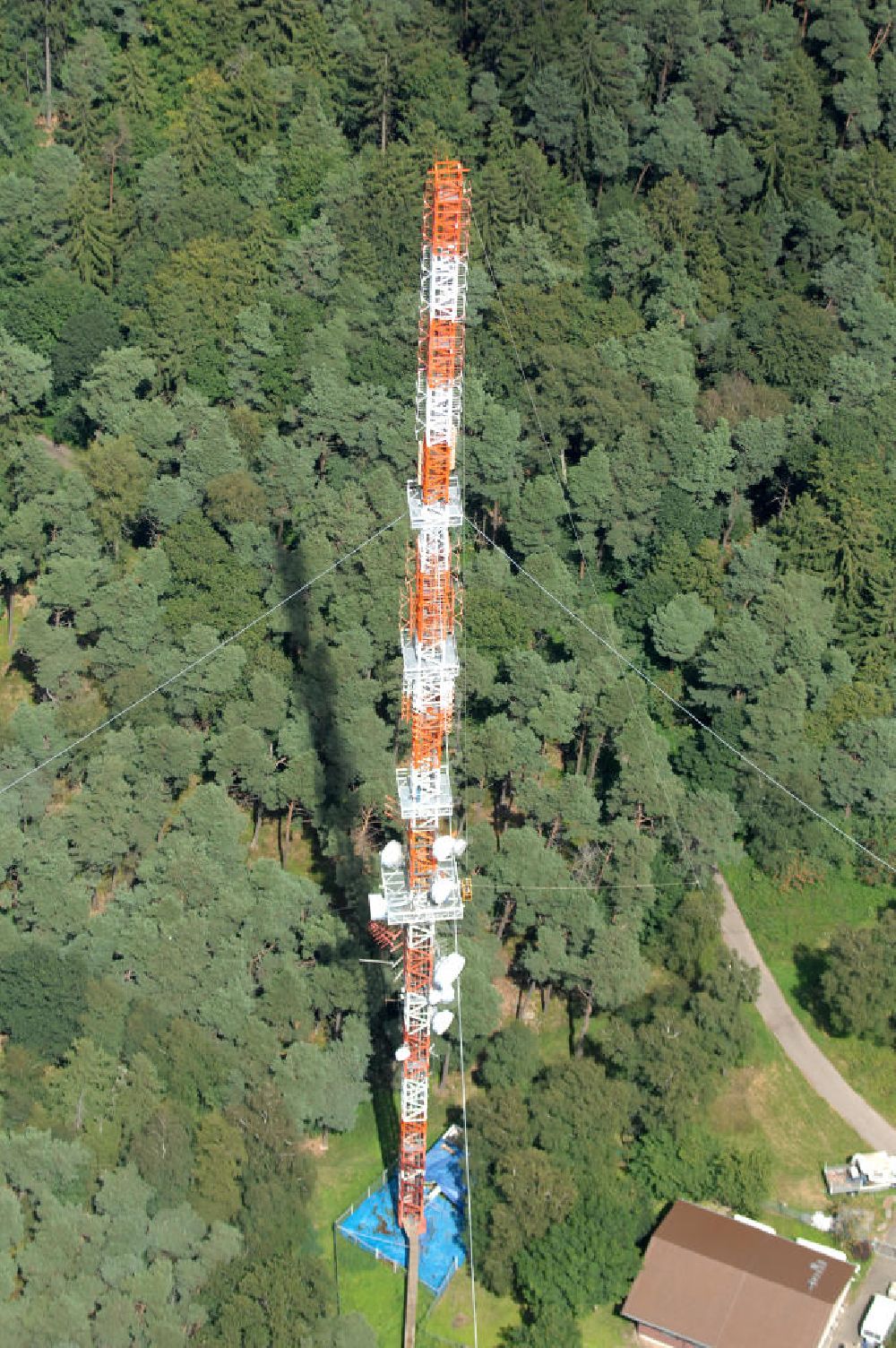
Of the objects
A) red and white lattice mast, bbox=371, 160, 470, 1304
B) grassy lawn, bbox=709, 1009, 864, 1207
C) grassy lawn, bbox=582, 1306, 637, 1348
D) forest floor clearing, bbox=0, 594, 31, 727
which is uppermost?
red and white lattice mast, bbox=371, 160, 470, 1304

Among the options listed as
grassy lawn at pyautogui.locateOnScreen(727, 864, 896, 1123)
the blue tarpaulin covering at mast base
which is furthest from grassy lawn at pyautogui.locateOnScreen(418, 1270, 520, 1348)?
grassy lawn at pyautogui.locateOnScreen(727, 864, 896, 1123)

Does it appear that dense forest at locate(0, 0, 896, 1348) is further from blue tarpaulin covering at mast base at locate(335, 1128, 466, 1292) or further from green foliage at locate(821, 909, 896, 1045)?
blue tarpaulin covering at mast base at locate(335, 1128, 466, 1292)

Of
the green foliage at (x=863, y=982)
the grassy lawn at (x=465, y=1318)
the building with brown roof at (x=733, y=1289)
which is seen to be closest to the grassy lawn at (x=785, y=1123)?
the green foliage at (x=863, y=982)

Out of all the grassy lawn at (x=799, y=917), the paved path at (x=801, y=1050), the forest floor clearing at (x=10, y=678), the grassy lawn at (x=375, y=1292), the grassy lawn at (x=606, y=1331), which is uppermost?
the forest floor clearing at (x=10, y=678)

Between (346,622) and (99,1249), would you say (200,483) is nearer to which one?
(346,622)

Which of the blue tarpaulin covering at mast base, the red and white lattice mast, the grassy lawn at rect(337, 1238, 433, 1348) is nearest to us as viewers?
the red and white lattice mast

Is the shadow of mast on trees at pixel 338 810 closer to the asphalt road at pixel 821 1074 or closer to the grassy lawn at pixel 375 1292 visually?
the grassy lawn at pixel 375 1292

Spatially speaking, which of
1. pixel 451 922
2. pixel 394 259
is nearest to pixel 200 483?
pixel 394 259

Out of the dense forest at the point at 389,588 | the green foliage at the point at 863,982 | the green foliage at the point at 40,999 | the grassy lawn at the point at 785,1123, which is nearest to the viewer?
the dense forest at the point at 389,588
